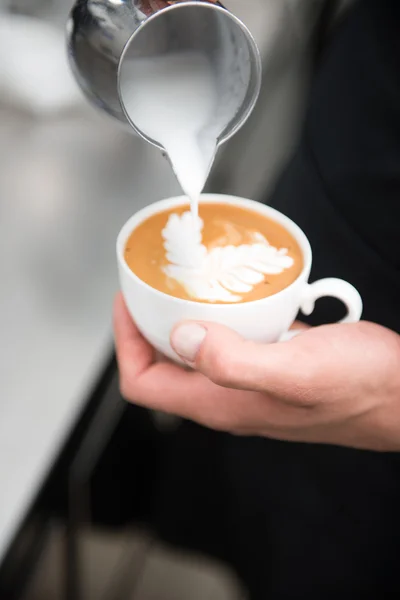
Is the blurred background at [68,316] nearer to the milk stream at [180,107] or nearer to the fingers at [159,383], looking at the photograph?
the fingers at [159,383]

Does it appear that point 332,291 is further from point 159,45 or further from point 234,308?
point 159,45

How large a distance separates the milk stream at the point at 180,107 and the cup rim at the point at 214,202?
63mm

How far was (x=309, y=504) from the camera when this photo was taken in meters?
A: 0.84

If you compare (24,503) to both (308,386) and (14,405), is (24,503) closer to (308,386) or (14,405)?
(14,405)

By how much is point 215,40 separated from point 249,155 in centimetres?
117

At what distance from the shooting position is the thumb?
0.49 metres

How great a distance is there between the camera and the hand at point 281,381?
19.6 inches

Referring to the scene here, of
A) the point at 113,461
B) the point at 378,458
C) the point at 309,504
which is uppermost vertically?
the point at 378,458

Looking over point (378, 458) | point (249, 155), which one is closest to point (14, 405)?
point (378, 458)

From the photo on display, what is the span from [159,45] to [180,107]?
2.1 inches

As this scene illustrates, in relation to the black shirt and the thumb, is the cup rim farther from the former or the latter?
the black shirt

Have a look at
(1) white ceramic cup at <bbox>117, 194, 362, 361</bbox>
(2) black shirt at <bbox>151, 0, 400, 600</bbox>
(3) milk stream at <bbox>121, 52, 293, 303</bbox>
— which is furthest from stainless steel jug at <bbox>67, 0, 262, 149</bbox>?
(2) black shirt at <bbox>151, 0, 400, 600</bbox>

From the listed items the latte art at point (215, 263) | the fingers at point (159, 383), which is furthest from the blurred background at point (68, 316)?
the latte art at point (215, 263)

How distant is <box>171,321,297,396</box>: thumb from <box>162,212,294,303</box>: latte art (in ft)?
0.16
